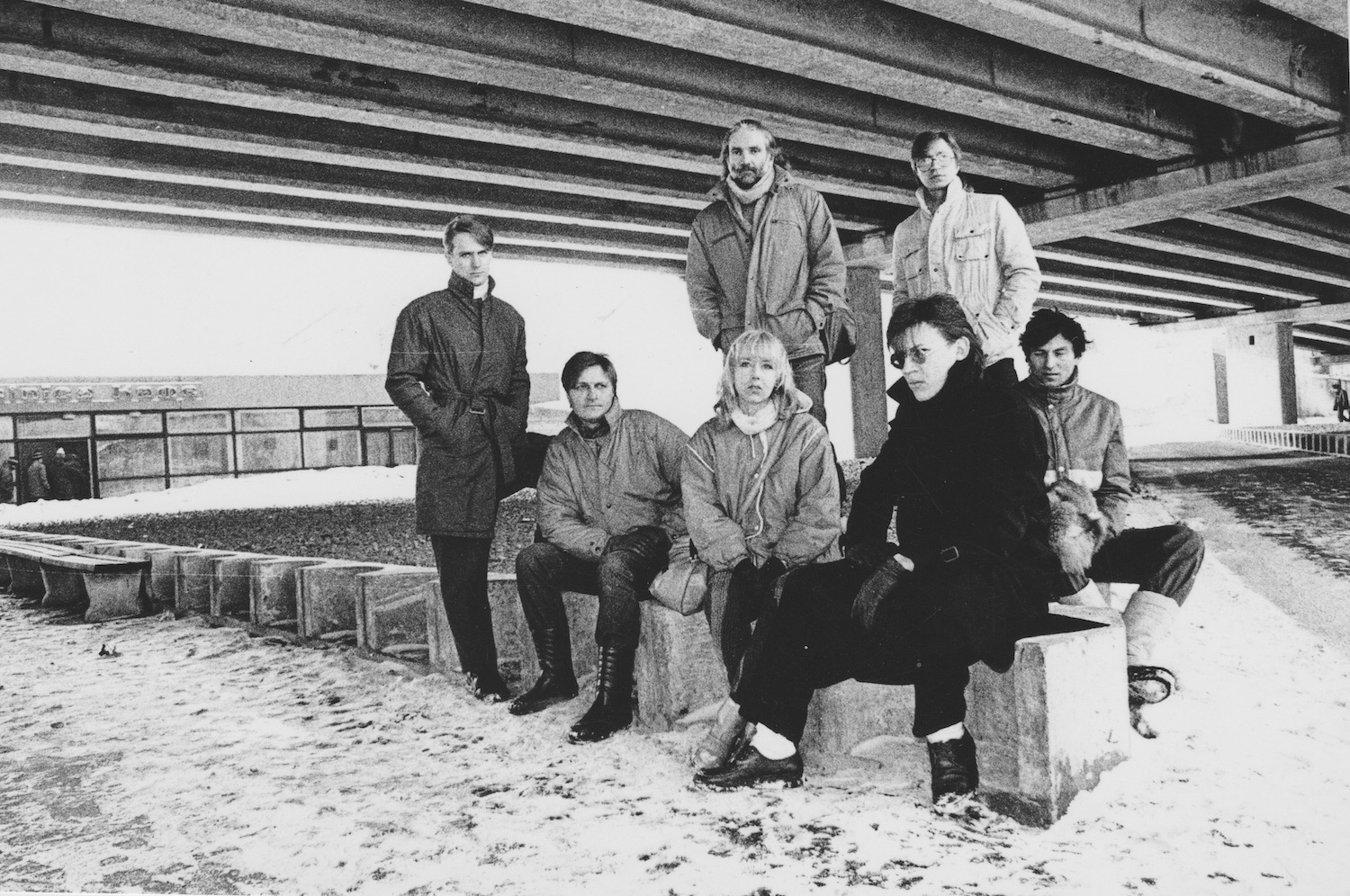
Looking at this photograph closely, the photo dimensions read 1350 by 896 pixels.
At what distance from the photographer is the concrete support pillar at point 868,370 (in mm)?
8648

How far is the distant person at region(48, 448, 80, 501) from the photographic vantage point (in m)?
5.11

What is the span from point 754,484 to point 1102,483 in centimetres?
97

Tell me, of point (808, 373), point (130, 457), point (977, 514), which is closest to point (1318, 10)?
point (808, 373)

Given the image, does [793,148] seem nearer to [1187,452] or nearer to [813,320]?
[813,320]

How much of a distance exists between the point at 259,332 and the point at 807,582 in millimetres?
2541

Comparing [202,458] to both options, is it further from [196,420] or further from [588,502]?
[588,502]

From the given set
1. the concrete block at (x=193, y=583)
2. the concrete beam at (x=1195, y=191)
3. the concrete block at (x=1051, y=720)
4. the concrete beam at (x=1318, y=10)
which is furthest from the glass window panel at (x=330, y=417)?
the concrete beam at (x=1195, y=191)

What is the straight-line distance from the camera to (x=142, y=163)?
4992 millimetres

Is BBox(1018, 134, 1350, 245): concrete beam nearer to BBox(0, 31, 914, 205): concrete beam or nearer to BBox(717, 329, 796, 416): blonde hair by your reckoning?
BBox(0, 31, 914, 205): concrete beam

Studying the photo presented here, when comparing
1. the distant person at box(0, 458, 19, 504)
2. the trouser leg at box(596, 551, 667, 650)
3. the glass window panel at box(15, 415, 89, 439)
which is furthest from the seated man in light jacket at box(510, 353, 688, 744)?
the distant person at box(0, 458, 19, 504)

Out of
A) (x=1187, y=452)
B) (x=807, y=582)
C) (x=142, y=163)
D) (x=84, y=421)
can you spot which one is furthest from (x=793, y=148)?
(x=1187, y=452)

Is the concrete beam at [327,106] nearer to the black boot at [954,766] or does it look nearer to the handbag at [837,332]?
the handbag at [837,332]

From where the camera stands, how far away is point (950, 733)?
1.93 meters

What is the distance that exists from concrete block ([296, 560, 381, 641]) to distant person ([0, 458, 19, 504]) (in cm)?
151
